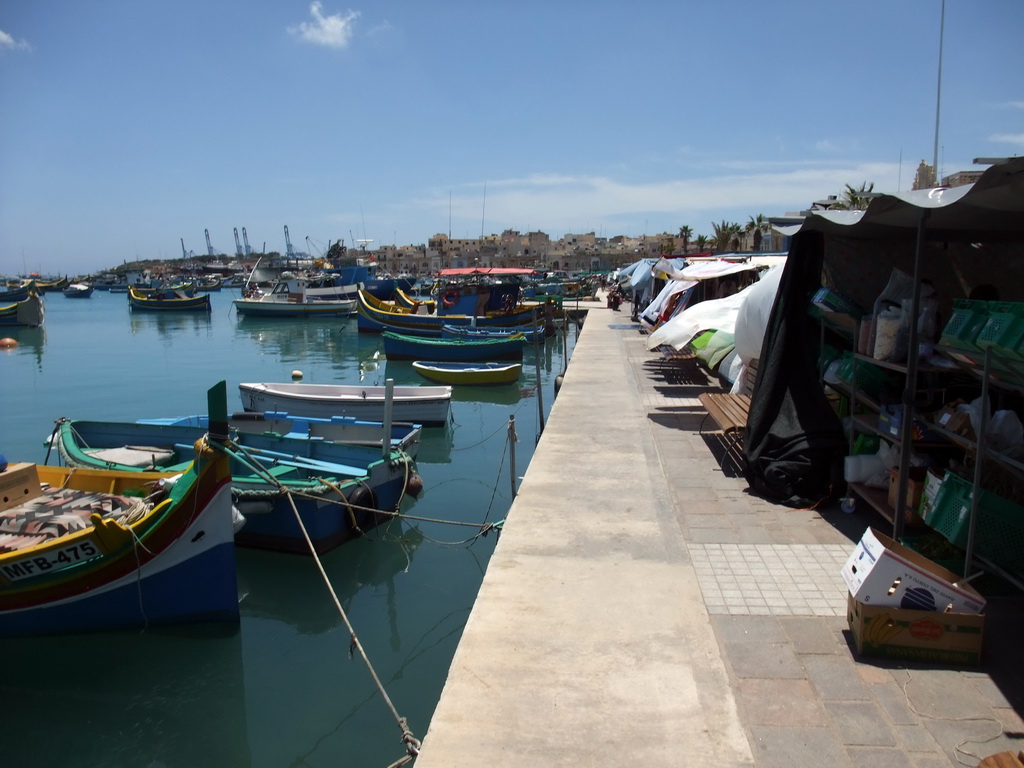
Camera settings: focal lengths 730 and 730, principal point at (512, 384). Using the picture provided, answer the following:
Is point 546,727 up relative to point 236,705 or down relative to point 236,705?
up

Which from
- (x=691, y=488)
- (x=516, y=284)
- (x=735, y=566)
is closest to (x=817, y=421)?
(x=691, y=488)

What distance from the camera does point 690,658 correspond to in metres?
4.20

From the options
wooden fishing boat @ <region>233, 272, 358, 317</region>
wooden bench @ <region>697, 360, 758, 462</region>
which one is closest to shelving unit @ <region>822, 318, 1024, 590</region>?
wooden bench @ <region>697, 360, 758, 462</region>

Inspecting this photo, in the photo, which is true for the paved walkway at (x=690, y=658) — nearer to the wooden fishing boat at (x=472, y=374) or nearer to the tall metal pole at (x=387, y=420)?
the tall metal pole at (x=387, y=420)

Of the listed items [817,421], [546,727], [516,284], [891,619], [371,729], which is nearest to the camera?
[546,727]

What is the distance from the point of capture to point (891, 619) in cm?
411

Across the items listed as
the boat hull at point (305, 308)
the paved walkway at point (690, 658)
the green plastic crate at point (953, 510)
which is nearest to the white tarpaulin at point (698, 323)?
the paved walkway at point (690, 658)

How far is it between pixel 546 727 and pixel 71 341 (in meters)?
49.0

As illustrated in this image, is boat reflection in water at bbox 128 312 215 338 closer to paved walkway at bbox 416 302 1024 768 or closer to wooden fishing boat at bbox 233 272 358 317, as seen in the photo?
wooden fishing boat at bbox 233 272 358 317

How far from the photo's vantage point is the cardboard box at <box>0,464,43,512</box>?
711 cm

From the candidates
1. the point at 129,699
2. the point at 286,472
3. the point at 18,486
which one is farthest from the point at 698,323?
the point at 18,486

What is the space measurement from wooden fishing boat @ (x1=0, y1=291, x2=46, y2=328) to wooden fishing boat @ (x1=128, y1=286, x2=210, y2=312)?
12.2 m

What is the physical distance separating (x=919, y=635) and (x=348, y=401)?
11546 millimetres

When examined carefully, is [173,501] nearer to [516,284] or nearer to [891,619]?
[891,619]
